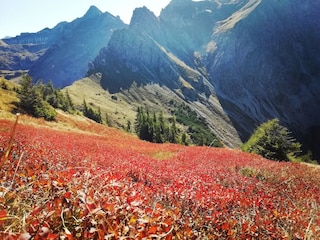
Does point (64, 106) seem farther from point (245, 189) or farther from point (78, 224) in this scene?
point (78, 224)

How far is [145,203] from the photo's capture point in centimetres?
669

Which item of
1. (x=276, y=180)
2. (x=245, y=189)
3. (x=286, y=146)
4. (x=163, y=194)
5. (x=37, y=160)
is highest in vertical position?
(x=37, y=160)

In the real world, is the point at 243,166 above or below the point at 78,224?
below

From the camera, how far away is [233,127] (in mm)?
197125

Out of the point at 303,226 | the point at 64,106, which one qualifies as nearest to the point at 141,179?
the point at 303,226

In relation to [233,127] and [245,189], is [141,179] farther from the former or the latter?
[233,127]

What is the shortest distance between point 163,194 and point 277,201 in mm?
5074

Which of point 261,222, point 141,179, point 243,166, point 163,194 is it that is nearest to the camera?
point 261,222

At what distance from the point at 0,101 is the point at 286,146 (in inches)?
1750

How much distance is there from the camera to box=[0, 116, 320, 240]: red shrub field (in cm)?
324

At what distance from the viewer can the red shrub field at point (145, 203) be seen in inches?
127

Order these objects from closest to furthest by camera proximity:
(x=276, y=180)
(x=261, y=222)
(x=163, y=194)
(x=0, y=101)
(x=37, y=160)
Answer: (x=261, y=222), (x=163, y=194), (x=37, y=160), (x=276, y=180), (x=0, y=101)

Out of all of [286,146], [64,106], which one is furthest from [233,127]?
[286,146]

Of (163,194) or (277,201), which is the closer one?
(163,194)
